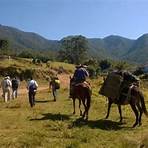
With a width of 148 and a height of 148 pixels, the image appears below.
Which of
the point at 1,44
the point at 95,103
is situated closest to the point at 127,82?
the point at 95,103

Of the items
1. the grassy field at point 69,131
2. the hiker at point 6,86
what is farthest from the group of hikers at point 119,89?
the hiker at point 6,86

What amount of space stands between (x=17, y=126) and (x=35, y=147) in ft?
15.5

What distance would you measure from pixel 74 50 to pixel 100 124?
13954cm

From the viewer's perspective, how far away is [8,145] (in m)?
13.0

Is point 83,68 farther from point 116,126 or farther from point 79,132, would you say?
point 79,132

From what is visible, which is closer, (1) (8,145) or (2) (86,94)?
(1) (8,145)

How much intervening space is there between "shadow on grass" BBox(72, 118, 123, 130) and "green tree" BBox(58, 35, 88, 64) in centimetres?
13374

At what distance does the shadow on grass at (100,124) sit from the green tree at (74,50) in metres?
134

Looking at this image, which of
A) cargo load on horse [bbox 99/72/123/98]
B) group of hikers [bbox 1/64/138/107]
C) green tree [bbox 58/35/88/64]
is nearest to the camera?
cargo load on horse [bbox 99/72/123/98]

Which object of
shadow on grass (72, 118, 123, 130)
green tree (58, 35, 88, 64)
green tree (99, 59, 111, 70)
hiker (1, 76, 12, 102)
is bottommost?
shadow on grass (72, 118, 123, 130)

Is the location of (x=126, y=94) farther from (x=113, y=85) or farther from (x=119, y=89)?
(x=113, y=85)

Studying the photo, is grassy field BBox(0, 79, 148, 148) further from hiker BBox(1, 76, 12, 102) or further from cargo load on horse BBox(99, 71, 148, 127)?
hiker BBox(1, 76, 12, 102)

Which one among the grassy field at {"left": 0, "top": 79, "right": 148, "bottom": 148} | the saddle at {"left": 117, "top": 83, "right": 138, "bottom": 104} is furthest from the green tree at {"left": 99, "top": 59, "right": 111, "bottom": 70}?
the saddle at {"left": 117, "top": 83, "right": 138, "bottom": 104}

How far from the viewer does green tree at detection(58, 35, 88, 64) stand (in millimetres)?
155250
